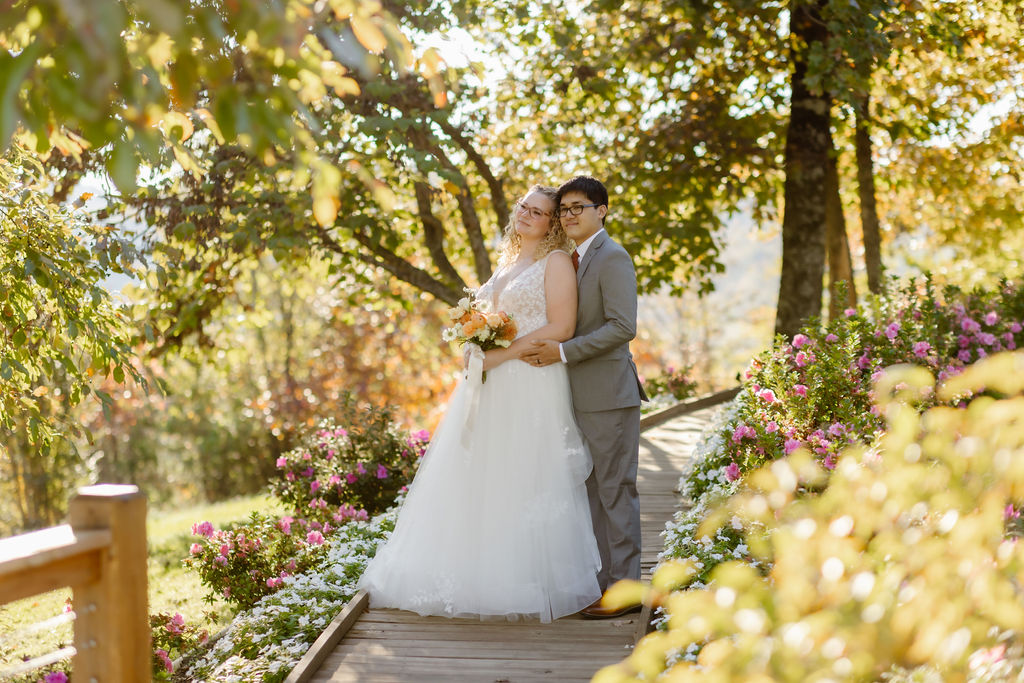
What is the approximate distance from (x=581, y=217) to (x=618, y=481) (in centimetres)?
137

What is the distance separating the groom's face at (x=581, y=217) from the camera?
4.50m

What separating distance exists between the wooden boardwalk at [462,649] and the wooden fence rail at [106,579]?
1747 mm

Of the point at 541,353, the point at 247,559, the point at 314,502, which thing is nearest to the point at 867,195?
the point at 314,502

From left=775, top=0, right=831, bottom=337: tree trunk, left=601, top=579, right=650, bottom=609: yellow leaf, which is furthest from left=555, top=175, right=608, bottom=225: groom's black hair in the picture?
left=775, top=0, right=831, bottom=337: tree trunk

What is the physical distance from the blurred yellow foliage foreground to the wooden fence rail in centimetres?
122

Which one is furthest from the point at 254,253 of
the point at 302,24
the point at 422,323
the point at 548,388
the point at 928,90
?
the point at 422,323

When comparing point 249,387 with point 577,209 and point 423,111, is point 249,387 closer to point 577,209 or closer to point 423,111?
point 423,111

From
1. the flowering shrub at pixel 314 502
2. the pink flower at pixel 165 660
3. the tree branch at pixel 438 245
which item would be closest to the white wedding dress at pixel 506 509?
the pink flower at pixel 165 660

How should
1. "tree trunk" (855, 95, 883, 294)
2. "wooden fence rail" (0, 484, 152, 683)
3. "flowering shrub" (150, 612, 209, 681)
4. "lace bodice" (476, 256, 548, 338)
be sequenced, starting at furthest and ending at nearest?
"tree trunk" (855, 95, 883, 294) → "flowering shrub" (150, 612, 209, 681) → "lace bodice" (476, 256, 548, 338) → "wooden fence rail" (0, 484, 152, 683)

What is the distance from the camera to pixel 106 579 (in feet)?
7.25

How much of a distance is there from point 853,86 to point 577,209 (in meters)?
5.16

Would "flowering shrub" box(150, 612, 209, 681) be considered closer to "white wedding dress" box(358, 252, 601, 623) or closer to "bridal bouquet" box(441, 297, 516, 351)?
"white wedding dress" box(358, 252, 601, 623)

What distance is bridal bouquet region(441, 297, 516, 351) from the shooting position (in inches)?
180

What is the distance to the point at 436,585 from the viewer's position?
15.1ft
